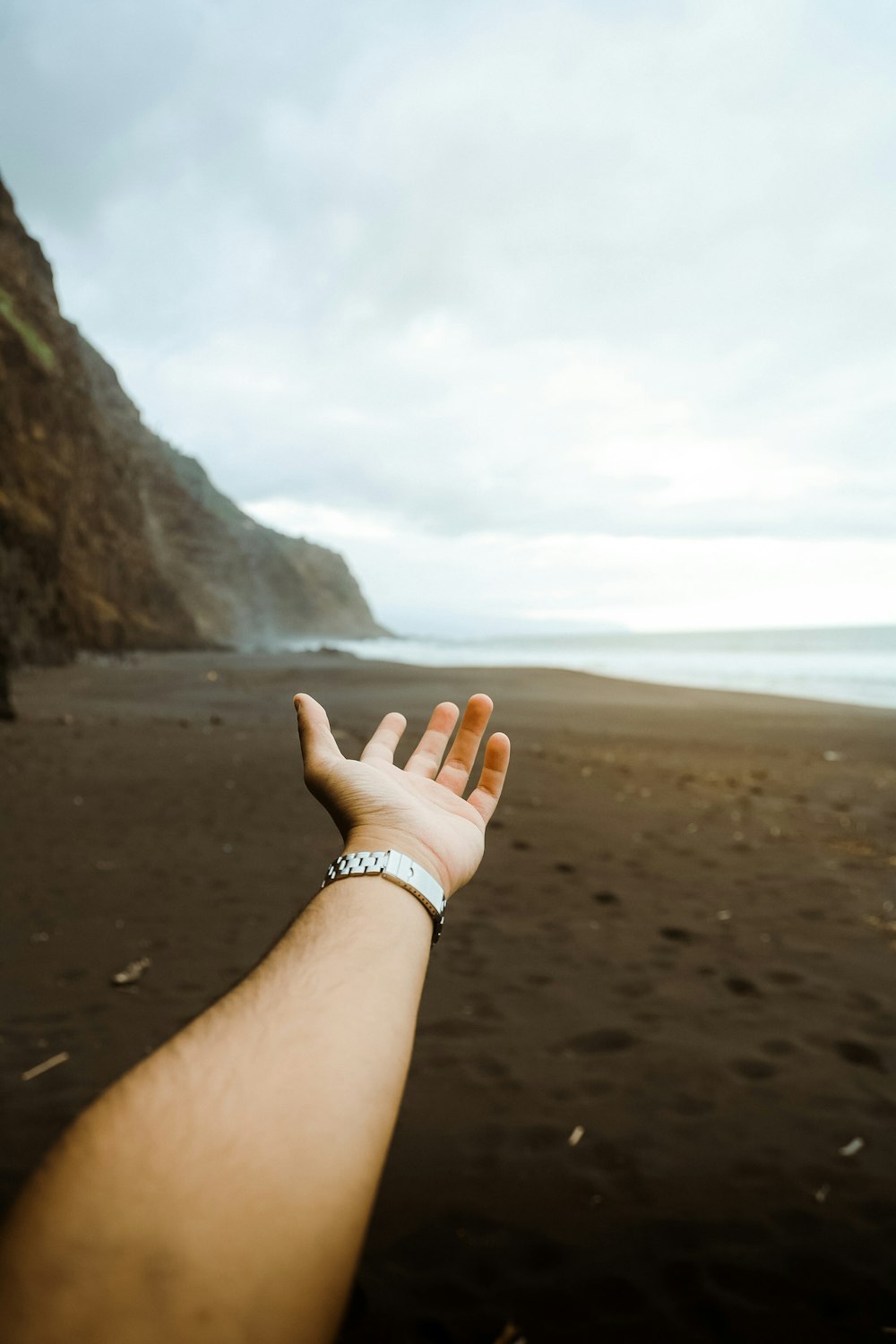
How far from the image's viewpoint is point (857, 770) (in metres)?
7.48

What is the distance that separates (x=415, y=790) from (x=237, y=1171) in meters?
0.77

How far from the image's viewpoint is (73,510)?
19375mm

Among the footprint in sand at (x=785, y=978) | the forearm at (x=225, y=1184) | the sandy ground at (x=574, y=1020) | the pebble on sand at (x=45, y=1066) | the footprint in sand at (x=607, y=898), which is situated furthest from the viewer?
the footprint in sand at (x=607, y=898)

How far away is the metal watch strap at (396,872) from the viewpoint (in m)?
0.91

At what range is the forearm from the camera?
0.48m

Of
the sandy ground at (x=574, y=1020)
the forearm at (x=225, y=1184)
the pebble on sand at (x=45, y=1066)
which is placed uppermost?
the forearm at (x=225, y=1184)

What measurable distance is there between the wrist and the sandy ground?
1.04m

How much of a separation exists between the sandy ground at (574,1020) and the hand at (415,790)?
1.01m

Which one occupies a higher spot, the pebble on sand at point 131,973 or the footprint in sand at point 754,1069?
the footprint in sand at point 754,1069

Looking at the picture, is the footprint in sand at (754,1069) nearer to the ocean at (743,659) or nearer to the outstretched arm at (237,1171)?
the outstretched arm at (237,1171)

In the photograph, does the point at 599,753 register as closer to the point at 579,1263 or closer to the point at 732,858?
the point at 732,858

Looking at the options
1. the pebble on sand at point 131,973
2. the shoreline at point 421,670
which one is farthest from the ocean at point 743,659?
the pebble on sand at point 131,973

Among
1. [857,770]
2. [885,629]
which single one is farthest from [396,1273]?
[885,629]

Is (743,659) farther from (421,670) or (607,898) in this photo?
(607,898)
